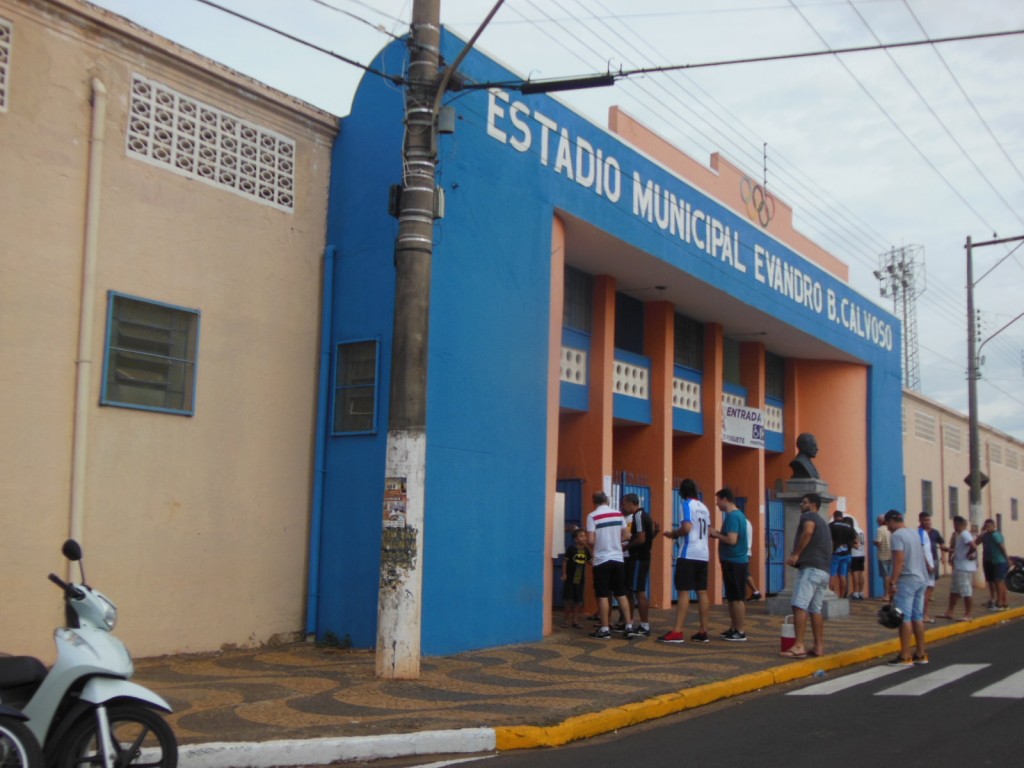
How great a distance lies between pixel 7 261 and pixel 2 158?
0.89 metres

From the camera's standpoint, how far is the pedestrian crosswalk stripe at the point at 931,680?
29.9ft

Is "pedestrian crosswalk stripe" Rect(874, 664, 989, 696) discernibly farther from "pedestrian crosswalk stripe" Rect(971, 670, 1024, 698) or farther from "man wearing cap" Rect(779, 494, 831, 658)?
"man wearing cap" Rect(779, 494, 831, 658)

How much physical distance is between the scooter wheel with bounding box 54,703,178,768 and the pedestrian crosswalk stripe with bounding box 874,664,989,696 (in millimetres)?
6162

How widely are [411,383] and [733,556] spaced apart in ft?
16.6

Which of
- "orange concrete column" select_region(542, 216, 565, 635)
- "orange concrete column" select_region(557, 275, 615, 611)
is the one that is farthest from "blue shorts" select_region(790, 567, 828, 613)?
"orange concrete column" select_region(557, 275, 615, 611)

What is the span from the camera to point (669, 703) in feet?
28.1

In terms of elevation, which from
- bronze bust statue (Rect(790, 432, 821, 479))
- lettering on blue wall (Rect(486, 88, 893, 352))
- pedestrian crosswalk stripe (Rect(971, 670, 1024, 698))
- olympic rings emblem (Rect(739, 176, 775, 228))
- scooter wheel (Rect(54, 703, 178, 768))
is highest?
olympic rings emblem (Rect(739, 176, 775, 228))

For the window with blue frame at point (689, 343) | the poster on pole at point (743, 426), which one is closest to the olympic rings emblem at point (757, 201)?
the window with blue frame at point (689, 343)

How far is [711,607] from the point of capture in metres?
17.4

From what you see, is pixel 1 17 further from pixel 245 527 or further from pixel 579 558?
pixel 579 558

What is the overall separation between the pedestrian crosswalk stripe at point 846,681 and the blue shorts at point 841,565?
672 cm

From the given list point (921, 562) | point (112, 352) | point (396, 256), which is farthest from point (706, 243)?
point (112, 352)

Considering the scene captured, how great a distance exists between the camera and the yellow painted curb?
730 cm

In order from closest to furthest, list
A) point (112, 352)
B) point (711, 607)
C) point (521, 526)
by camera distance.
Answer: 1. point (112, 352)
2. point (521, 526)
3. point (711, 607)
